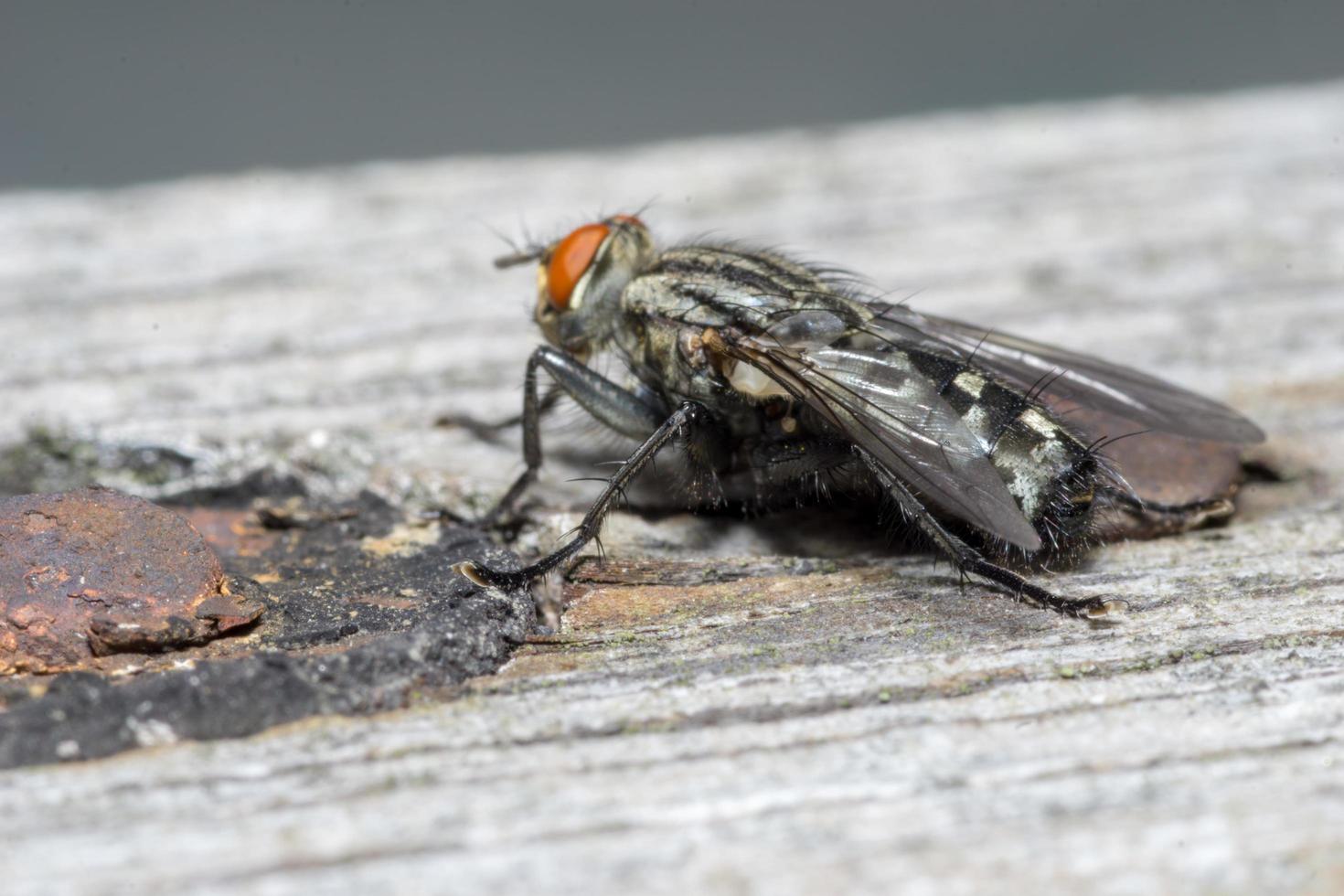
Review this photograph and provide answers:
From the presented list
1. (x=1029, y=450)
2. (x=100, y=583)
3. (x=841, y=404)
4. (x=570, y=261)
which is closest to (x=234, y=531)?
(x=100, y=583)

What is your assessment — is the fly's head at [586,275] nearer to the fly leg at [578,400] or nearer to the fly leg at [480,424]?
the fly leg at [578,400]

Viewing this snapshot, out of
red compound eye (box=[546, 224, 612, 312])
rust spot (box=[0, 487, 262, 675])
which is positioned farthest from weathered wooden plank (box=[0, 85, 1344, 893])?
rust spot (box=[0, 487, 262, 675])

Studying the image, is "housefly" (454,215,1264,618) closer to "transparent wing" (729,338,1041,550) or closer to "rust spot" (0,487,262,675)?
"transparent wing" (729,338,1041,550)

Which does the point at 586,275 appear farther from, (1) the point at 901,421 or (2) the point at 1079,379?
(2) the point at 1079,379

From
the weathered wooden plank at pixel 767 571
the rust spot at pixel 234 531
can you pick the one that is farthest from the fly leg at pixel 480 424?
the rust spot at pixel 234 531

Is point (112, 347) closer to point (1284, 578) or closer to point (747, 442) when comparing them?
point (747, 442)

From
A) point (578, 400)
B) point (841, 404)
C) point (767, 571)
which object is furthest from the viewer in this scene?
point (578, 400)
